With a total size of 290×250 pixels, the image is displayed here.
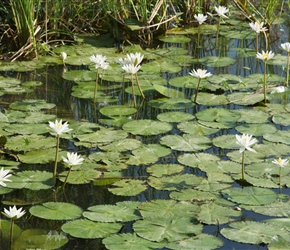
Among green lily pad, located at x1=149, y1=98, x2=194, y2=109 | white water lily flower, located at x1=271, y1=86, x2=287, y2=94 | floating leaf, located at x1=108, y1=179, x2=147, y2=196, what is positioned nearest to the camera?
floating leaf, located at x1=108, y1=179, x2=147, y2=196

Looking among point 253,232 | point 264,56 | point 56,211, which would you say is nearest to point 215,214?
point 253,232

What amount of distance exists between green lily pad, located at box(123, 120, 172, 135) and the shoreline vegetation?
1.64m

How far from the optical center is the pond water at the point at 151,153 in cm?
311

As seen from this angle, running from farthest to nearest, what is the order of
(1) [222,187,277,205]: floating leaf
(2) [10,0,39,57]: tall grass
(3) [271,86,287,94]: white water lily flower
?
(2) [10,0,39,57]: tall grass, (3) [271,86,287,94]: white water lily flower, (1) [222,187,277,205]: floating leaf

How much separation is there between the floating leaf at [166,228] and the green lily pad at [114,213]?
9 cm

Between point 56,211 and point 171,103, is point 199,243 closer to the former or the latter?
point 56,211

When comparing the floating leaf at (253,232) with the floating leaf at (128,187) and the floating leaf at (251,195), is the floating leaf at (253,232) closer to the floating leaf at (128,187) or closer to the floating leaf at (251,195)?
the floating leaf at (251,195)

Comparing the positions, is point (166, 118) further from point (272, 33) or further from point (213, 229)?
point (272, 33)

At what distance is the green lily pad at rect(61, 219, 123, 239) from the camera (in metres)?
3.06

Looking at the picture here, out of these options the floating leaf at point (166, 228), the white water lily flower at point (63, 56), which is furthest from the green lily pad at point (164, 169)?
the white water lily flower at point (63, 56)

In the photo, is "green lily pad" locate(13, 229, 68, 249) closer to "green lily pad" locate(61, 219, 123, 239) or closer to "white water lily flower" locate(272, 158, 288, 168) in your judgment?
"green lily pad" locate(61, 219, 123, 239)

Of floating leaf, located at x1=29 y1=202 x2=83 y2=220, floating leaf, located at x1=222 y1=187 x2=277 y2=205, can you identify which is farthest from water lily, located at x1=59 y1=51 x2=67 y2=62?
floating leaf, located at x1=222 y1=187 x2=277 y2=205

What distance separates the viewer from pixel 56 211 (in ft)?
10.7

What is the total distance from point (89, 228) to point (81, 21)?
352cm
